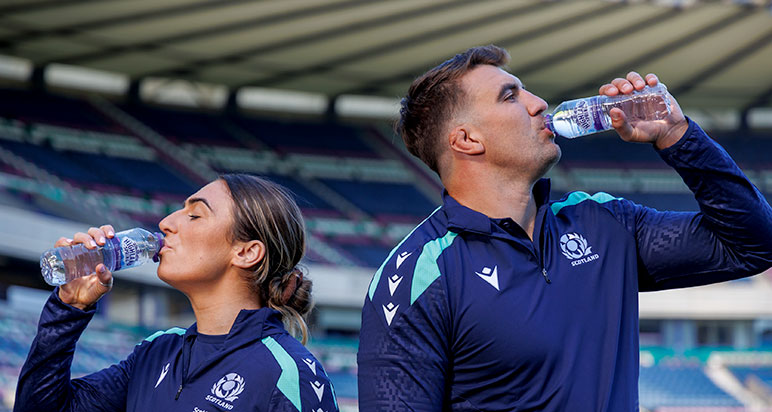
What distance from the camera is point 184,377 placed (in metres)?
2.17

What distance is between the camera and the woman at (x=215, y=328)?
6.98ft

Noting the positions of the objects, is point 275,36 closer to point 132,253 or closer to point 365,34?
point 365,34

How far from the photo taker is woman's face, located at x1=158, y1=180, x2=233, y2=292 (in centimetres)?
226

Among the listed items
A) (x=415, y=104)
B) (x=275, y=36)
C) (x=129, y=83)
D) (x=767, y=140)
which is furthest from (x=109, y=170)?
(x=415, y=104)

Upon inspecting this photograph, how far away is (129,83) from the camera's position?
19.6m

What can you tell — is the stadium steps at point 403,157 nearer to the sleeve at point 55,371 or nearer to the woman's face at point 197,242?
the woman's face at point 197,242

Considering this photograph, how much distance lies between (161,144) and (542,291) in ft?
61.8

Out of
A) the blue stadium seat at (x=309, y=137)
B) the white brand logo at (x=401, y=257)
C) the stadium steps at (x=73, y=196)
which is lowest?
the white brand logo at (x=401, y=257)

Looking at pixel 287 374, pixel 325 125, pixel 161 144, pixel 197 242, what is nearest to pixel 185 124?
A: pixel 161 144

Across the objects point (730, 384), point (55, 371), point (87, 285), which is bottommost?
point (55, 371)

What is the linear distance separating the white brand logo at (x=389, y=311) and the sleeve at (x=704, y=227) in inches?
24.1

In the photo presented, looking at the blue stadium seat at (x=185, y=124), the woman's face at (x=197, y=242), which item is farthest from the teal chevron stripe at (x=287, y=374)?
the blue stadium seat at (x=185, y=124)

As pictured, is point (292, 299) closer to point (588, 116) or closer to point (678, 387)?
point (588, 116)

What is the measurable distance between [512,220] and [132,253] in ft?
3.59
